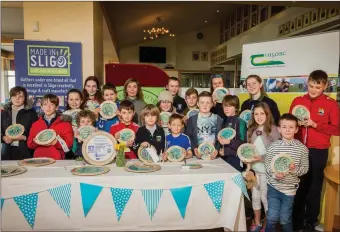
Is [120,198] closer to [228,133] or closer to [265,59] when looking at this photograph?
[228,133]

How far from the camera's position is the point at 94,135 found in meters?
2.26

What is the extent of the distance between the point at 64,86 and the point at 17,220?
7.89 feet

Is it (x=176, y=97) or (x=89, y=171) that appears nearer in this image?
(x=89, y=171)

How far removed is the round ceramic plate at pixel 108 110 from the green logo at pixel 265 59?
229 cm

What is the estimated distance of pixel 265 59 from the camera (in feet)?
13.1

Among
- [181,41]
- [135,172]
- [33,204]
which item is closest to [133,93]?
[135,172]

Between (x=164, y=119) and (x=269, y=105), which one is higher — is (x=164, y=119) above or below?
below

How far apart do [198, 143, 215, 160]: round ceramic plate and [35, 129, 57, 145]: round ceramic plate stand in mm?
1308

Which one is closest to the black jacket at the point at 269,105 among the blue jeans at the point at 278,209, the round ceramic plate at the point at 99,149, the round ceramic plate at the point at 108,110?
the blue jeans at the point at 278,209

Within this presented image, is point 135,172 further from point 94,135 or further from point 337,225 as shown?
point 337,225

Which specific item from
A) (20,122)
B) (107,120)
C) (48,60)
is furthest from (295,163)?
(48,60)

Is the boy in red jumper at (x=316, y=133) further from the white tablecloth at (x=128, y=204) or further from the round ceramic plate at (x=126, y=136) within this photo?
the round ceramic plate at (x=126, y=136)

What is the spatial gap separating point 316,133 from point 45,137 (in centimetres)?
253

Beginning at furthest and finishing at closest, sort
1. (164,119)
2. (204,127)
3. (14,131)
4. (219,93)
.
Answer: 1. (219,93)
2. (164,119)
3. (204,127)
4. (14,131)
